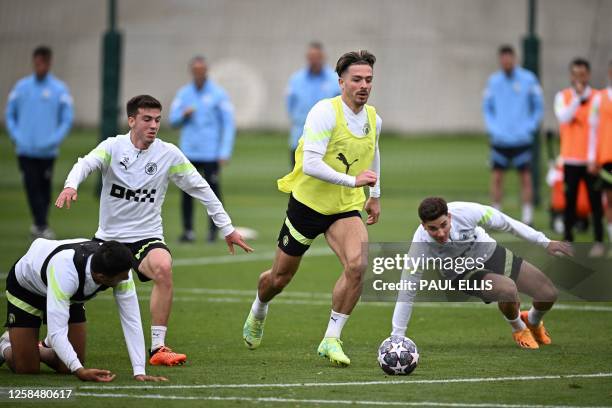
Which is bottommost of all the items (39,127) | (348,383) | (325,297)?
(325,297)

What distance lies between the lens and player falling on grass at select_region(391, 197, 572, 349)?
9500 mm

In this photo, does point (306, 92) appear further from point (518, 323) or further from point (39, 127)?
point (518, 323)

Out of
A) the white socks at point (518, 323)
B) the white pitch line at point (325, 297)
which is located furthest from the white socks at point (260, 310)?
the white pitch line at point (325, 297)

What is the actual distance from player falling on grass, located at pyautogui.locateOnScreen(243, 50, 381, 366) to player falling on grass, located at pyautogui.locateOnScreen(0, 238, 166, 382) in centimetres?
170

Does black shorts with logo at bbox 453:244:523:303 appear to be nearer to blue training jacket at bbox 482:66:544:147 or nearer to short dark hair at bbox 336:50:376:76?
short dark hair at bbox 336:50:376:76

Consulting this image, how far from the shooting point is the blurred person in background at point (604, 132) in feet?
52.0

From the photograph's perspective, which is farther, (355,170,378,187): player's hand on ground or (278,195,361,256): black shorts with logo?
(278,195,361,256): black shorts with logo

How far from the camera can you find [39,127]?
59.2 ft

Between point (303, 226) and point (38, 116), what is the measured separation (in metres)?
9.15

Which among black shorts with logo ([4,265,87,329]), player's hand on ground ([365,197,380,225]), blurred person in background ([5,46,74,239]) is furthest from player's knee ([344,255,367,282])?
blurred person in background ([5,46,74,239])

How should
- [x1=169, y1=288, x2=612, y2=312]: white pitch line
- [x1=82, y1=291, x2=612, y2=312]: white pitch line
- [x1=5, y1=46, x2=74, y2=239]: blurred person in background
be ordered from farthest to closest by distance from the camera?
[x1=5, y1=46, x2=74, y2=239]: blurred person in background → [x1=82, y1=291, x2=612, y2=312]: white pitch line → [x1=169, y1=288, x2=612, y2=312]: white pitch line

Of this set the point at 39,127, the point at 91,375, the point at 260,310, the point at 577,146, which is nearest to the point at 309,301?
the point at 260,310

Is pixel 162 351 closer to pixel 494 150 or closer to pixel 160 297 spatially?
pixel 160 297

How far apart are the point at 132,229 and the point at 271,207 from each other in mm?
13660
